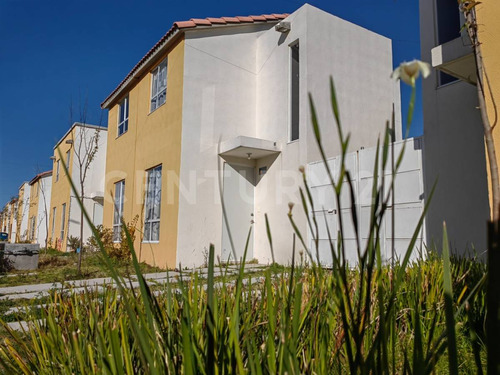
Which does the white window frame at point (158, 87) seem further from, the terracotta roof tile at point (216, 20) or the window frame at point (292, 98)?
the window frame at point (292, 98)

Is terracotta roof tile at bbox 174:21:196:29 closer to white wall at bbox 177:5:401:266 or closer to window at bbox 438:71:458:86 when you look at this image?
white wall at bbox 177:5:401:266

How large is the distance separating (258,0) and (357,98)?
513 cm

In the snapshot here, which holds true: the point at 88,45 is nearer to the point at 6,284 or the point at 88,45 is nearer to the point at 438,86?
the point at 6,284

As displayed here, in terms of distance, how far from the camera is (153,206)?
37.6ft

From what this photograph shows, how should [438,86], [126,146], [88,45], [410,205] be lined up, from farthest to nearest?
[126,146], [88,45], [410,205], [438,86]

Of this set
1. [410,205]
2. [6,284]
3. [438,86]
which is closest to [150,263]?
[6,284]

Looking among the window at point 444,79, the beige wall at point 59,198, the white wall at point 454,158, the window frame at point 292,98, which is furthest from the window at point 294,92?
the beige wall at point 59,198

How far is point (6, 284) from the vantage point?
280 inches

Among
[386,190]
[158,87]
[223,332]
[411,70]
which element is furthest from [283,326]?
[158,87]

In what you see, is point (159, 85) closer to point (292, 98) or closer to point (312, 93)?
point (292, 98)

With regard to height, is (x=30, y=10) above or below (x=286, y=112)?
above

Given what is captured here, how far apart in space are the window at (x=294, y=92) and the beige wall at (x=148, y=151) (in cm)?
308

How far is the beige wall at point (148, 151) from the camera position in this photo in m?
10.3

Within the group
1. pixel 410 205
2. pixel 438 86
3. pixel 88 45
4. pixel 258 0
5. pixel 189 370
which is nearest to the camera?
pixel 189 370
